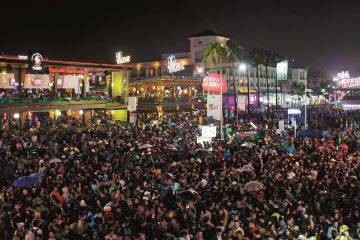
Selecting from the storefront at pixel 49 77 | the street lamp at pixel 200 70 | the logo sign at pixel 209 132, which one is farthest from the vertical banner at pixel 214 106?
the street lamp at pixel 200 70

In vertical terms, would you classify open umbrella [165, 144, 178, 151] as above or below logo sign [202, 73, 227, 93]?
below

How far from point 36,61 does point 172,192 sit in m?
24.4

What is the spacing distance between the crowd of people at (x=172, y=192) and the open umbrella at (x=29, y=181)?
1.4 inches

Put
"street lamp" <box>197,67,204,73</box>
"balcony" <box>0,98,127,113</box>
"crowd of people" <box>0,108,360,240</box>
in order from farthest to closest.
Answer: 1. "street lamp" <box>197,67,204,73</box>
2. "balcony" <box>0,98,127,113</box>
3. "crowd of people" <box>0,108,360,240</box>

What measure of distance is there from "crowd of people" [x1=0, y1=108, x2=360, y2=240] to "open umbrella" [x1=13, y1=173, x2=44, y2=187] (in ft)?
0.12

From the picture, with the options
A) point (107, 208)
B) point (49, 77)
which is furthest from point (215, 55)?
point (107, 208)

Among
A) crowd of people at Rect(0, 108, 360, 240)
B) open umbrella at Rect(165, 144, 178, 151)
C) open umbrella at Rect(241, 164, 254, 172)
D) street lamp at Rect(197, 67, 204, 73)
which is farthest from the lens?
street lamp at Rect(197, 67, 204, 73)

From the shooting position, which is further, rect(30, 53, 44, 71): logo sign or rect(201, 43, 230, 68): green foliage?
rect(201, 43, 230, 68): green foliage

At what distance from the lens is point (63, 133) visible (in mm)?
24891

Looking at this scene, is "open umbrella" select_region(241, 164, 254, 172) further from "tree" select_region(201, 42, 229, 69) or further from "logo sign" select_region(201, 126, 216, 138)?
"tree" select_region(201, 42, 229, 69)

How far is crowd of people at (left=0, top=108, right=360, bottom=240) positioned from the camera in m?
11.1

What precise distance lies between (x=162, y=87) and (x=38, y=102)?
1058 inches

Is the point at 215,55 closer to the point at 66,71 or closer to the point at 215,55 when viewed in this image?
the point at 215,55

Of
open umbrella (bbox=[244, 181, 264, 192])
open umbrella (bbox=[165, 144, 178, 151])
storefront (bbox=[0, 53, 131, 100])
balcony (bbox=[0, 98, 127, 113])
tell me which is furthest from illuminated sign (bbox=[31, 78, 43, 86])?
open umbrella (bbox=[244, 181, 264, 192])
